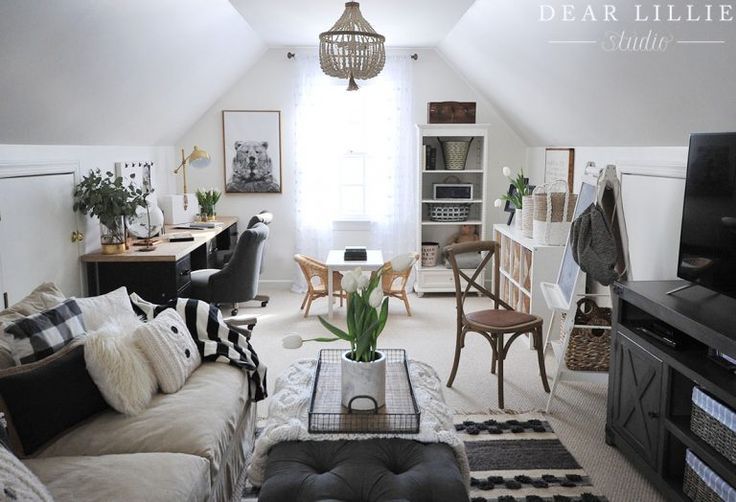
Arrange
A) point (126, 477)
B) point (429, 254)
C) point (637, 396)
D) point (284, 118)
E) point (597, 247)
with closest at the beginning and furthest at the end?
point (126, 477)
point (637, 396)
point (597, 247)
point (429, 254)
point (284, 118)

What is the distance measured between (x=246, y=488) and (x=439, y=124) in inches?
166

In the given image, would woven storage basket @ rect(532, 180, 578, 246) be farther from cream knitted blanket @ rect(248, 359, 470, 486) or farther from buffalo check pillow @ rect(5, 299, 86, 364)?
buffalo check pillow @ rect(5, 299, 86, 364)

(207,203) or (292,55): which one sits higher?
(292,55)

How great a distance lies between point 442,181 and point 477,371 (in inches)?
110

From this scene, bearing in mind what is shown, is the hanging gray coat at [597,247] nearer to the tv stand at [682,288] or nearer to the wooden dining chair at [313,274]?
the tv stand at [682,288]

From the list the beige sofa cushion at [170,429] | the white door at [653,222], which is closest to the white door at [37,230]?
the beige sofa cushion at [170,429]

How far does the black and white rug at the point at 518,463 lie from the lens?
2.71 m

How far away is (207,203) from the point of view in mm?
6121

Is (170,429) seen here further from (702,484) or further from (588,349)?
(588,349)

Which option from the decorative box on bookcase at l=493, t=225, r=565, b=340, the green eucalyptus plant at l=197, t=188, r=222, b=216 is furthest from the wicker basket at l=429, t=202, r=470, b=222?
the green eucalyptus plant at l=197, t=188, r=222, b=216

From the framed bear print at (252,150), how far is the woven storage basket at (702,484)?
4940mm

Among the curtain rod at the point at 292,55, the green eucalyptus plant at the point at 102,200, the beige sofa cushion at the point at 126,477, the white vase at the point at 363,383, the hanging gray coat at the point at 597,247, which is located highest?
the curtain rod at the point at 292,55

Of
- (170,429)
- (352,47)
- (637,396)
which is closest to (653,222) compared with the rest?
(637,396)

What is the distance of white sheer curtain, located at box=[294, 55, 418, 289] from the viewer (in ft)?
21.1
